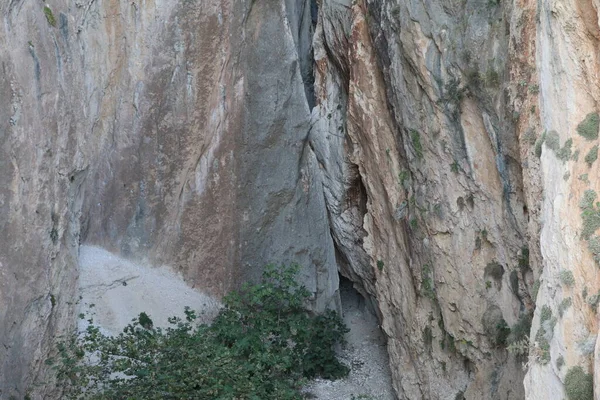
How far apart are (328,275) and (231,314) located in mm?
4035

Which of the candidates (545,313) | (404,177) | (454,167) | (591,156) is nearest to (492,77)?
(454,167)

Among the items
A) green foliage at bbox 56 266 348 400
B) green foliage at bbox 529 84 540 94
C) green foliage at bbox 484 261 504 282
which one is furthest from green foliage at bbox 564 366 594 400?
green foliage at bbox 56 266 348 400

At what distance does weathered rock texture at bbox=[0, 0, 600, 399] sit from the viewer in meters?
8.50

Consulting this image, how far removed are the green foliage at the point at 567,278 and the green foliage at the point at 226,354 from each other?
773cm

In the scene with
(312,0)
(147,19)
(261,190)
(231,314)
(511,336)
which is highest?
(312,0)

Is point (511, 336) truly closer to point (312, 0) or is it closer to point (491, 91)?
point (491, 91)

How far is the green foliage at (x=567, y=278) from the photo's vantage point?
7.66m

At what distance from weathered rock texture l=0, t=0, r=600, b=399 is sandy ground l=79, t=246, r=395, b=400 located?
0.48 meters

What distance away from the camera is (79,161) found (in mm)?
16688

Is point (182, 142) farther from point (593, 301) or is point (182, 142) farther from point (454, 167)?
point (593, 301)

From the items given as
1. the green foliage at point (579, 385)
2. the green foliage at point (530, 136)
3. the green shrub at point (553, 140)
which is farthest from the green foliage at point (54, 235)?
the green foliage at point (579, 385)

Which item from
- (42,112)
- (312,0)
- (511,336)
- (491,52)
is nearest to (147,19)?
(42,112)

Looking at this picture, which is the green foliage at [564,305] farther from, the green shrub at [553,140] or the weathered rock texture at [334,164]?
the green shrub at [553,140]

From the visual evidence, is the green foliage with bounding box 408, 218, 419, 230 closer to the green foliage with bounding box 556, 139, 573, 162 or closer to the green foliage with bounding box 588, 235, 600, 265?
the green foliage with bounding box 556, 139, 573, 162
